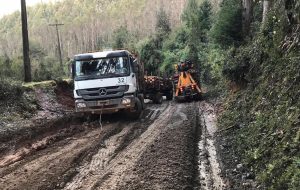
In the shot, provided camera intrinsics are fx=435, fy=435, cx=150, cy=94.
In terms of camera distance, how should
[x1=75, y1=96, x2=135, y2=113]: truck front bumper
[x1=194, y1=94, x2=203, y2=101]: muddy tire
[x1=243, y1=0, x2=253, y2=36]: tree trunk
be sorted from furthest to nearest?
1. [x1=194, y1=94, x2=203, y2=101]: muddy tire
2. [x1=243, y1=0, x2=253, y2=36]: tree trunk
3. [x1=75, y1=96, x2=135, y2=113]: truck front bumper

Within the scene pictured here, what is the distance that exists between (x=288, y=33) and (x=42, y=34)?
124138 millimetres

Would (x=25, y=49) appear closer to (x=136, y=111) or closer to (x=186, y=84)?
(x=186, y=84)

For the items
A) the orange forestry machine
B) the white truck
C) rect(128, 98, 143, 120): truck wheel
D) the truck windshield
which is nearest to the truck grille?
the white truck

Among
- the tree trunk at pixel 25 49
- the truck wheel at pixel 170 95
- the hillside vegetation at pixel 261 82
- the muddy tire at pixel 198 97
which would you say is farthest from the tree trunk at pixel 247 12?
the tree trunk at pixel 25 49

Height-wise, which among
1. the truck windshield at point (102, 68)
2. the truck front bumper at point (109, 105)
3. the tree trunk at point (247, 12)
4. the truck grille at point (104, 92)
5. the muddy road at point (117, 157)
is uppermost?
the tree trunk at point (247, 12)

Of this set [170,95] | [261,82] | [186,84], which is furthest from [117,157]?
[170,95]

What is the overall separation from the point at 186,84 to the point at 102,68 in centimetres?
887

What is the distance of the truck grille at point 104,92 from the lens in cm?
1549

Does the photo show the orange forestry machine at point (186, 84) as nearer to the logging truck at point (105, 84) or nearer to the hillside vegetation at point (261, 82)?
the hillside vegetation at point (261, 82)

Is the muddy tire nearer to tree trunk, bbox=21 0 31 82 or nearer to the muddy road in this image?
the muddy road

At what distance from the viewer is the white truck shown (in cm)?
1550

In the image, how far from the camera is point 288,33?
1160cm

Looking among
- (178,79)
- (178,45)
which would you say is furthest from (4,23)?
(178,79)

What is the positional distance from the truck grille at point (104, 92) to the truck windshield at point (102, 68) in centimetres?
46
